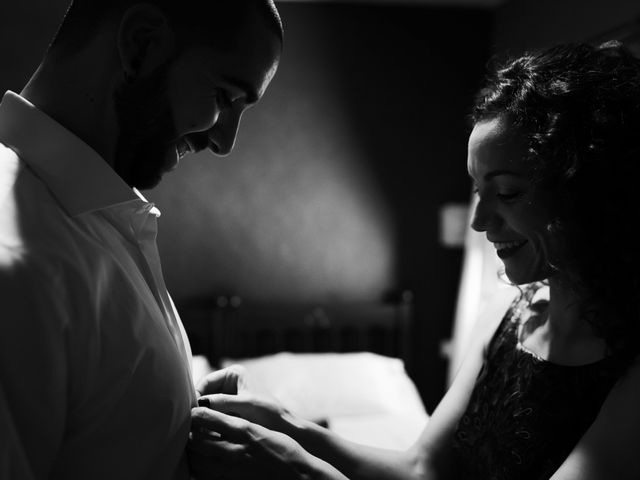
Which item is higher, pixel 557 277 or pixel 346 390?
pixel 557 277

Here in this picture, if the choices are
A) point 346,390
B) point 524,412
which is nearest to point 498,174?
point 524,412

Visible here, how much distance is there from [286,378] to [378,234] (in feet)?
3.74

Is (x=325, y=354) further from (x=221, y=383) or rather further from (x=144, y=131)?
(x=144, y=131)

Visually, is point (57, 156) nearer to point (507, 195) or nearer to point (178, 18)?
point (178, 18)

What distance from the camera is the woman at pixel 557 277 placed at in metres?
1.07

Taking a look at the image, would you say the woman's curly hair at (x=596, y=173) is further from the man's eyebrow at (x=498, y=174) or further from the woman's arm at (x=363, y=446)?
the woman's arm at (x=363, y=446)

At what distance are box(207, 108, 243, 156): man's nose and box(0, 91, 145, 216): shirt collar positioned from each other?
0.60 ft

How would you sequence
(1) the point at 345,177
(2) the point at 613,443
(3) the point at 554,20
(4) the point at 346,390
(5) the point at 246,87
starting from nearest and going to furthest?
1. (5) the point at 246,87
2. (2) the point at 613,443
3. (4) the point at 346,390
4. (3) the point at 554,20
5. (1) the point at 345,177

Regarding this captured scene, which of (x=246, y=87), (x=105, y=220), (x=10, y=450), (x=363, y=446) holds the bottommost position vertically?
(x=363, y=446)

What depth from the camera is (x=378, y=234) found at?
146 inches

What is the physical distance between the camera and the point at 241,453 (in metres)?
0.99

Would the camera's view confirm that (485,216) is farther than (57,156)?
Yes

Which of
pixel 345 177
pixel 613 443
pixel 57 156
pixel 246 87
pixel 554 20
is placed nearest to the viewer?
pixel 57 156

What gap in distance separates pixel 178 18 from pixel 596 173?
776mm
